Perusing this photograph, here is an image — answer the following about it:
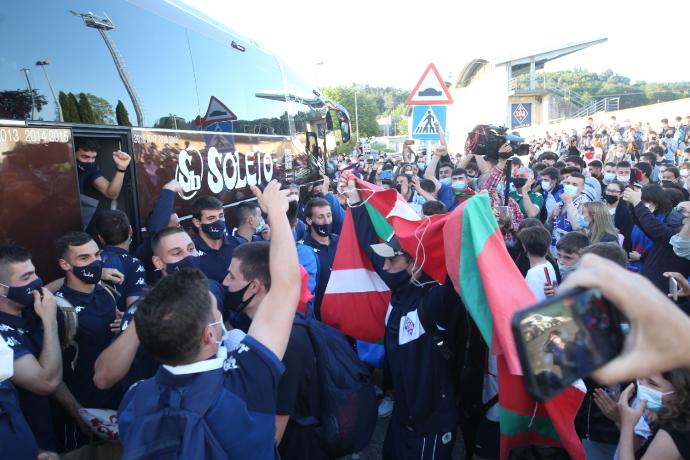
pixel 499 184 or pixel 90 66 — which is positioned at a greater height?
pixel 90 66

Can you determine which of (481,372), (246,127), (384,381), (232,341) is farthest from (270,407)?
(246,127)

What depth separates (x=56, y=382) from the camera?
265cm

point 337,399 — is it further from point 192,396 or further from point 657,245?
point 657,245

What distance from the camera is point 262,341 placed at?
6.51ft

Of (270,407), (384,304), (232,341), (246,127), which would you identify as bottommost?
(384,304)

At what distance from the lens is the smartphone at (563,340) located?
0.92 meters

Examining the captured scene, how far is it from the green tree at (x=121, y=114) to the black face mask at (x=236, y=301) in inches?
102

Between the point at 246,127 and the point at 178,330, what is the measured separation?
5489 millimetres

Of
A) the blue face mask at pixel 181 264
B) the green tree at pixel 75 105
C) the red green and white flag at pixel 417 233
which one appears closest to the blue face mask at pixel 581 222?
the red green and white flag at pixel 417 233

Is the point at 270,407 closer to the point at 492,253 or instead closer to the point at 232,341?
the point at 232,341

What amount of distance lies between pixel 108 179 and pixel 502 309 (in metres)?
4.03

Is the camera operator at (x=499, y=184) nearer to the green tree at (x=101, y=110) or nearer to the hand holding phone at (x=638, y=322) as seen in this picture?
the green tree at (x=101, y=110)

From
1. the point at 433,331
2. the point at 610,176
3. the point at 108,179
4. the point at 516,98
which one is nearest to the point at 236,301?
the point at 433,331

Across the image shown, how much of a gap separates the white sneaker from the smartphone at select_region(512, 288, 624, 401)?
3687 millimetres
